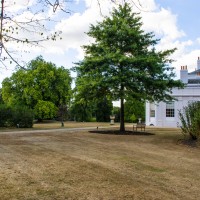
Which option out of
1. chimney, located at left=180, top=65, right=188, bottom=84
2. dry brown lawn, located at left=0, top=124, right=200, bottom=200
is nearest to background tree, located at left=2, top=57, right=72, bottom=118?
chimney, located at left=180, top=65, right=188, bottom=84

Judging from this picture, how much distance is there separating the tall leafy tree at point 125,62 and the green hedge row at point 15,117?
1104 cm

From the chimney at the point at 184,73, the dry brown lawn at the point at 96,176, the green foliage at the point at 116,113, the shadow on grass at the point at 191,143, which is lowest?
the dry brown lawn at the point at 96,176

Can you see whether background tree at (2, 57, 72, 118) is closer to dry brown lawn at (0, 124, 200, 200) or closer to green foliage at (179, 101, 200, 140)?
green foliage at (179, 101, 200, 140)

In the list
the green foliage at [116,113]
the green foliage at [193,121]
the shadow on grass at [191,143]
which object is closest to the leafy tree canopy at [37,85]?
the green foliage at [116,113]

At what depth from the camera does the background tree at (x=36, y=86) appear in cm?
5772

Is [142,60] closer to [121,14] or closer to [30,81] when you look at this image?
[121,14]

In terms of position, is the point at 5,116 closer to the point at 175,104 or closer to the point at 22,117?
the point at 22,117

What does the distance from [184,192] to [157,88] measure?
19.4 metres

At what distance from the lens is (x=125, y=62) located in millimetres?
26578

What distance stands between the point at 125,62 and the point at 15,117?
1473cm

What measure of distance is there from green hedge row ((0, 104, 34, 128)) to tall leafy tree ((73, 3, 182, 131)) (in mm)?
11036

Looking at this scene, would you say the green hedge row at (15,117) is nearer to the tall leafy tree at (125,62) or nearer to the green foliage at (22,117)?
the green foliage at (22,117)

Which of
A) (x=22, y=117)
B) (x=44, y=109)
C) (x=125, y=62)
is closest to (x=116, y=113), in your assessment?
(x=44, y=109)

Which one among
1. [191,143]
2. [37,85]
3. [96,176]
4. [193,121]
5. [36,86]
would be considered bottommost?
[96,176]
